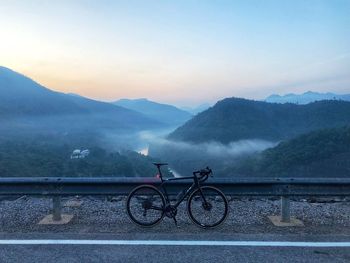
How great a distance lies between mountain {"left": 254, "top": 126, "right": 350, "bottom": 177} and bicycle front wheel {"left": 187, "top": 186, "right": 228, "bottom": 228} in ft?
184

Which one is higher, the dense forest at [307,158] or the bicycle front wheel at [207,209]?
the dense forest at [307,158]

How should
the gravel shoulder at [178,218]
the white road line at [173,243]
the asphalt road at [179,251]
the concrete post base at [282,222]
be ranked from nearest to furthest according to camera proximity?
the asphalt road at [179,251]
the white road line at [173,243]
the gravel shoulder at [178,218]
the concrete post base at [282,222]

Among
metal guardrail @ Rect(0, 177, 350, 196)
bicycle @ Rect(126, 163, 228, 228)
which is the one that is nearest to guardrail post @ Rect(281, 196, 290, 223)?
metal guardrail @ Rect(0, 177, 350, 196)

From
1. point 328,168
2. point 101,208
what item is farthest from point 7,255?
point 328,168

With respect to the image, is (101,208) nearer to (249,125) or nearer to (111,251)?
(111,251)

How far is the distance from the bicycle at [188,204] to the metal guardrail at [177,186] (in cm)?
13

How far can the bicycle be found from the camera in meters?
5.18

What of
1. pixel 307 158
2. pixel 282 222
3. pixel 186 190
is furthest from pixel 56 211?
pixel 307 158

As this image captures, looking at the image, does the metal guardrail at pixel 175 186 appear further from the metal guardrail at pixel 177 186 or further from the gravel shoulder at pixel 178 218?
the gravel shoulder at pixel 178 218

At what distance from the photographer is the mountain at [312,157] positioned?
205ft

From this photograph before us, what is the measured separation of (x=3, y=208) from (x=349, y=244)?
5.06 metres

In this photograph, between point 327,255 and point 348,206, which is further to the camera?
point 348,206

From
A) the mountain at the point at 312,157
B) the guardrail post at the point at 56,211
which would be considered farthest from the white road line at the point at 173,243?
the mountain at the point at 312,157

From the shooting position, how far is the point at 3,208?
6.22m
